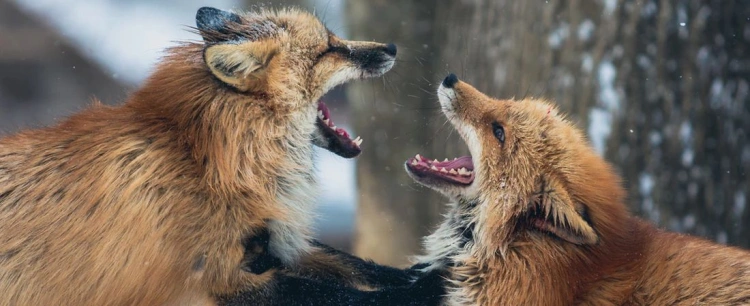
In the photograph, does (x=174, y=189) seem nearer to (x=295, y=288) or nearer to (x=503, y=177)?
(x=295, y=288)

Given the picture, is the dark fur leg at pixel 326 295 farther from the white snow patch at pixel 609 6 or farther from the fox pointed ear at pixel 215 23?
the white snow patch at pixel 609 6

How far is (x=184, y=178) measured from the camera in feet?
11.6

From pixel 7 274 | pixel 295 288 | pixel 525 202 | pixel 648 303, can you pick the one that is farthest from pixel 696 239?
pixel 7 274

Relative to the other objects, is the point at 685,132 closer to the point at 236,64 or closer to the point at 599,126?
the point at 599,126

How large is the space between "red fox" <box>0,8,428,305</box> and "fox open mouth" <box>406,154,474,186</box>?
32 centimetres

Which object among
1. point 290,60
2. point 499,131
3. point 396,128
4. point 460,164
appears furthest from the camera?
point 396,128

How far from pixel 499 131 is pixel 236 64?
1268 millimetres

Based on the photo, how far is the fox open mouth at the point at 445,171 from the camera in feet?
13.2

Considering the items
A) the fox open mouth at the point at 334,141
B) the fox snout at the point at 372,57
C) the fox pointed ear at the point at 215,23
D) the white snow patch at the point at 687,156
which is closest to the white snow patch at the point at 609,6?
the white snow patch at the point at 687,156

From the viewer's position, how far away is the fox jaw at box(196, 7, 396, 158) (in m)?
3.68

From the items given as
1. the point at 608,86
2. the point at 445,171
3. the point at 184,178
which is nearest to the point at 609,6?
the point at 608,86

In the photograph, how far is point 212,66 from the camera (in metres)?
3.66

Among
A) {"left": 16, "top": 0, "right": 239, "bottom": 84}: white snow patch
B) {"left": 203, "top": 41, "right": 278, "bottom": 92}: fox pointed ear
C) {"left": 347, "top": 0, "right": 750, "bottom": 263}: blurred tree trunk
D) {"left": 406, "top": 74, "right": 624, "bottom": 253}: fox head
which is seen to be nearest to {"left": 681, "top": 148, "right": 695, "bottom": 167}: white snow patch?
{"left": 347, "top": 0, "right": 750, "bottom": 263}: blurred tree trunk

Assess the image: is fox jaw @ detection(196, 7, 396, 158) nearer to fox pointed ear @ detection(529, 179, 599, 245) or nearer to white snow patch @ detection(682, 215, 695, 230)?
fox pointed ear @ detection(529, 179, 599, 245)
